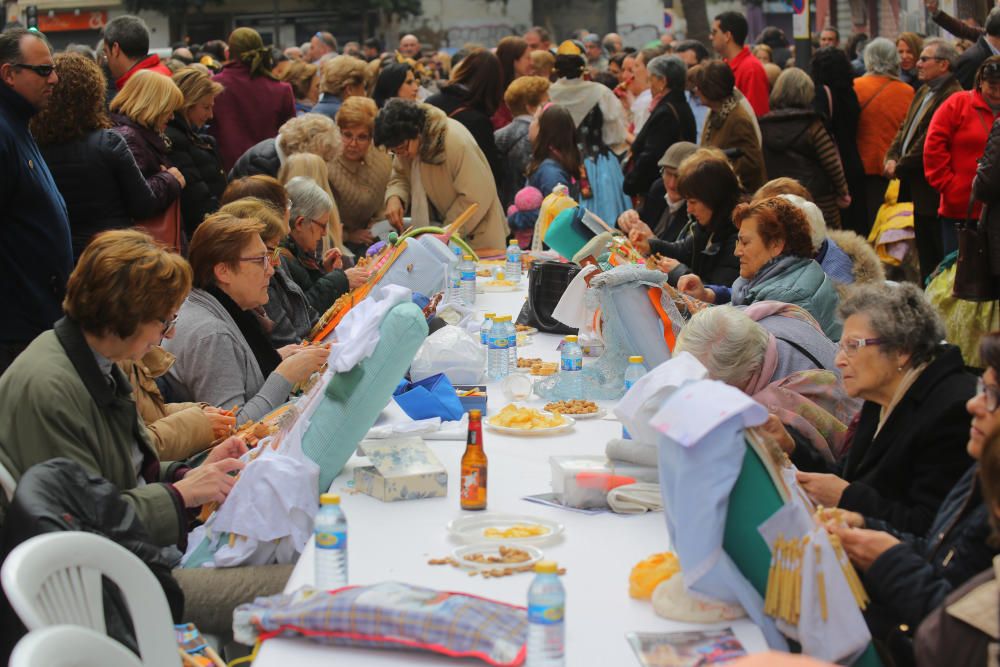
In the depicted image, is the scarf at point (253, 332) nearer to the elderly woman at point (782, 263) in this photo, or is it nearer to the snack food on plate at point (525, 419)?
the snack food on plate at point (525, 419)

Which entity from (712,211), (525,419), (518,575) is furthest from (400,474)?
(712,211)

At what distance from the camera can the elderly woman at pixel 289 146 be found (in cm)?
686

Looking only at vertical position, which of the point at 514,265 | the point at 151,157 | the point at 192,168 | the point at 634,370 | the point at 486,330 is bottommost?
the point at 514,265

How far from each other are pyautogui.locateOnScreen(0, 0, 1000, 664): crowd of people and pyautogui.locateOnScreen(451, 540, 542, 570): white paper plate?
0.53 metres

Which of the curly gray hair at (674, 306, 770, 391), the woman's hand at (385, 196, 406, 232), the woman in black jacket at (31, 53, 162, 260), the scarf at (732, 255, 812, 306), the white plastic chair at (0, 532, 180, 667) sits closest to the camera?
the white plastic chair at (0, 532, 180, 667)

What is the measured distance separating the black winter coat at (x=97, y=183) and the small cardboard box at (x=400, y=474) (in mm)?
2711

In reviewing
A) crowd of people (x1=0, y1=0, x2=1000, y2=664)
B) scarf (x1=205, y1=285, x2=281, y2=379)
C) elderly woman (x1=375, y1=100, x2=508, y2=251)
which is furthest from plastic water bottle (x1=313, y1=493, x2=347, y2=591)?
elderly woman (x1=375, y1=100, x2=508, y2=251)

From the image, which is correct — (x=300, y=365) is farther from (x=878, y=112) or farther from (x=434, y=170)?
(x=878, y=112)

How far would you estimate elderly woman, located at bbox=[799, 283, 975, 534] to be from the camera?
292 cm

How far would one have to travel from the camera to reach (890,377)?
3.11 m

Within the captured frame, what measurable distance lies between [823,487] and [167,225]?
13.0ft

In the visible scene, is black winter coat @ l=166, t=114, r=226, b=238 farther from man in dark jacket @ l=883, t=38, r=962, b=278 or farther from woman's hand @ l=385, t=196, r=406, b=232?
man in dark jacket @ l=883, t=38, r=962, b=278

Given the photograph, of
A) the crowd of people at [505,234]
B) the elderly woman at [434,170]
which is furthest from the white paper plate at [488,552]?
the elderly woman at [434,170]

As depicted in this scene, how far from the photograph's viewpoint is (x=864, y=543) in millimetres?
2566
